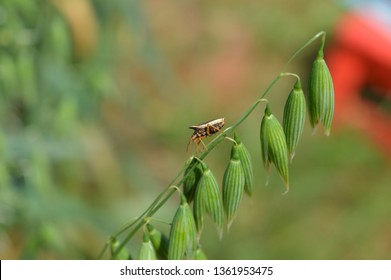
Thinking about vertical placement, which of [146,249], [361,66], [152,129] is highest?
[361,66]

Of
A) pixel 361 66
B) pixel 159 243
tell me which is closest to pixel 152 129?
pixel 361 66

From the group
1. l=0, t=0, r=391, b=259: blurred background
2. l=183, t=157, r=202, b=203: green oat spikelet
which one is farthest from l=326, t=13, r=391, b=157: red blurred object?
l=183, t=157, r=202, b=203: green oat spikelet

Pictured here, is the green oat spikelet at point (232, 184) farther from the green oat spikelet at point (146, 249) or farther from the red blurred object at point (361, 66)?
the red blurred object at point (361, 66)

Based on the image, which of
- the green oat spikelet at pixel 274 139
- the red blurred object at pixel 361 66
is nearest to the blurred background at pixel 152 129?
the red blurred object at pixel 361 66

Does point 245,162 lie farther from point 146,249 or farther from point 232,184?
point 146,249

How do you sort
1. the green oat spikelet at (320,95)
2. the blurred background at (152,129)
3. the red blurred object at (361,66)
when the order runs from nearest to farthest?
the green oat spikelet at (320,95)
the blurred background at (152,129)
the red blurred object at (361,66)
